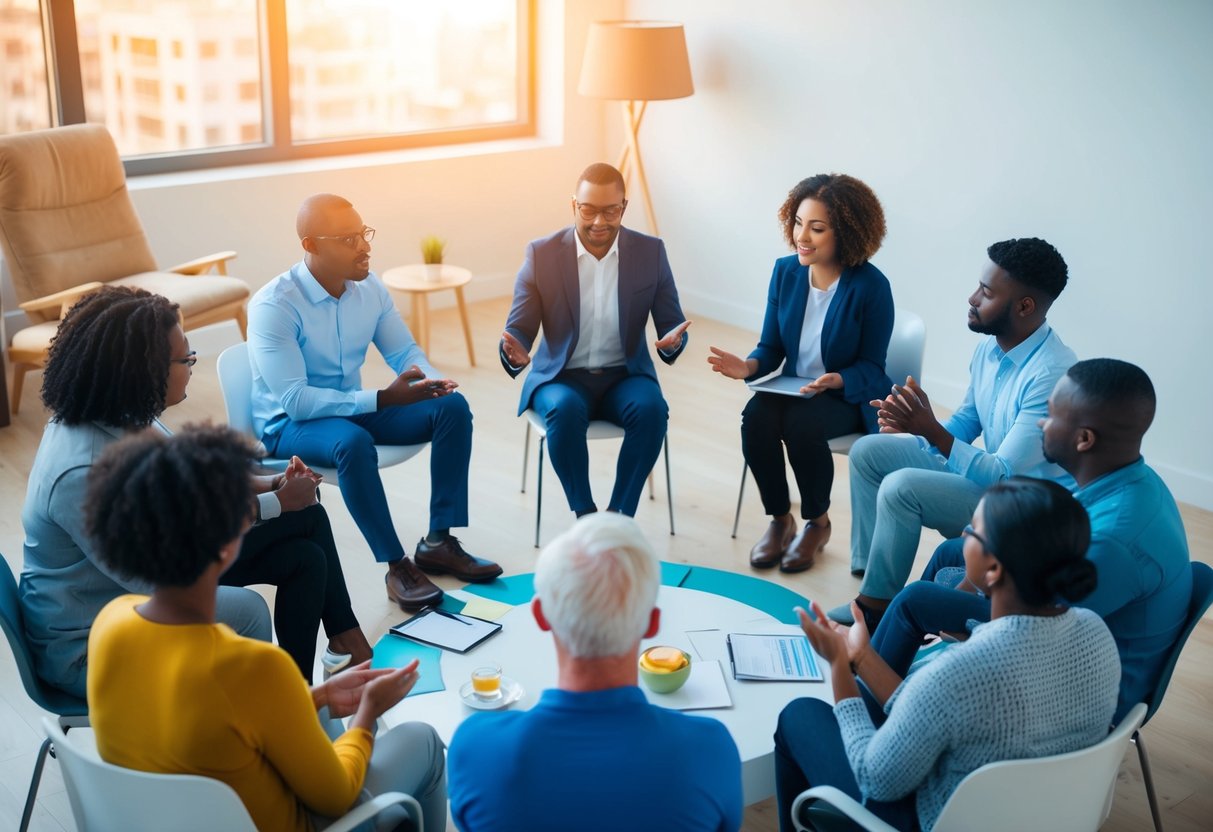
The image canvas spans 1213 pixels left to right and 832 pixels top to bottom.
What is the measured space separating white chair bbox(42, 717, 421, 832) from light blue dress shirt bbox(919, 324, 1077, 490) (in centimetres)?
219

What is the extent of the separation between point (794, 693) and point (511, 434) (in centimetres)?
267

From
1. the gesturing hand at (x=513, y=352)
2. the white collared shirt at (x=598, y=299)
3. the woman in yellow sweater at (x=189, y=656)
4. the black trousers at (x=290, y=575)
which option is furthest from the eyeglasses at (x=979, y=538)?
the white collared shirt at (x=598, y=299)

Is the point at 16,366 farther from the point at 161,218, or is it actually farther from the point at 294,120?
the point at 294,120

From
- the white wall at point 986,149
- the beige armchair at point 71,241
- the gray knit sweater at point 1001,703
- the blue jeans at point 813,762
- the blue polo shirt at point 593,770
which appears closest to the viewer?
the blue polo shirt at point 593,770

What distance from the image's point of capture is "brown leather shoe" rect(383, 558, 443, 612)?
12.2 ft

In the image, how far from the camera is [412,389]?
3.74 metres

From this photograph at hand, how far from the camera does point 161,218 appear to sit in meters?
5.81

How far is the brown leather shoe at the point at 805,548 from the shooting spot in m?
4.07

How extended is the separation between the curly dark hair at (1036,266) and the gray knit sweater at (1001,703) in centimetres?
151

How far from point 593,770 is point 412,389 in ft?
7.13

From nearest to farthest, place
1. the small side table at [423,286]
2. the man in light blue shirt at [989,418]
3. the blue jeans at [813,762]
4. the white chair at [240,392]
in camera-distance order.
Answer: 1. the blue jeans at [813,762]
2. the man in light blue shirt at [989,418]
3. the white chair at [240,392]
4. the small side table at [423,286]

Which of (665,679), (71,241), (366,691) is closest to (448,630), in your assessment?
(665,679)

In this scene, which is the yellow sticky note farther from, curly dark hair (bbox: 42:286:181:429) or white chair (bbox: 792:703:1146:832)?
white chair (bbox: 792:703:1146:832)

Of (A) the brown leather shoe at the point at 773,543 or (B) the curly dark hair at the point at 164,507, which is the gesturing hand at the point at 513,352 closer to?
(A) the brown leather shoe at the point at 773,543
